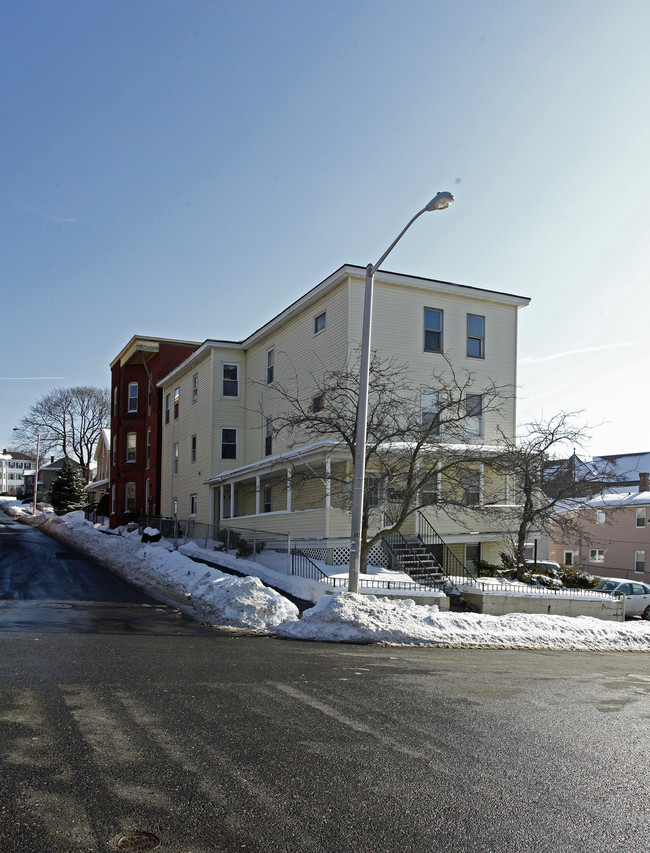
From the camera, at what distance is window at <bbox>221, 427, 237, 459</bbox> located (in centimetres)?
3319

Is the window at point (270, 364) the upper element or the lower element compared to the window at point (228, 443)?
upper

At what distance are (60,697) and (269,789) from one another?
10.7ft

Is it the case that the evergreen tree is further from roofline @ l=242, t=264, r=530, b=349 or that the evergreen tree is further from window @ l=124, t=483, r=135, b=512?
roofline @ l=242, t=264, r=530, b=349

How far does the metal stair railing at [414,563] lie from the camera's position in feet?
67.2

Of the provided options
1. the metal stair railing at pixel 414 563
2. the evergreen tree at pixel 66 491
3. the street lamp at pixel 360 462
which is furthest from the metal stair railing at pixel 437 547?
the evergreen tree at pixel 66 491

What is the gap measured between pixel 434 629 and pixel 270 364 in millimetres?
18941

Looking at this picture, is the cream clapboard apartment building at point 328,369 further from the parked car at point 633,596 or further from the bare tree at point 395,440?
the parked car at point 633,596

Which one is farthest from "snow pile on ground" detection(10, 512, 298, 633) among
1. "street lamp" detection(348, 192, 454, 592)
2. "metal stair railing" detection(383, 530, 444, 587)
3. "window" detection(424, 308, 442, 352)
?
"window" detection(424, 308, 442, 352)

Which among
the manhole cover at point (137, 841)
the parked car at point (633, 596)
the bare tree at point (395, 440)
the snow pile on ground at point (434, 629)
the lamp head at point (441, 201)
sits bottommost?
the parked car at point (633, 596)

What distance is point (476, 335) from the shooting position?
2658cm

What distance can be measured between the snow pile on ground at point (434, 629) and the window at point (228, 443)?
19.0 metres

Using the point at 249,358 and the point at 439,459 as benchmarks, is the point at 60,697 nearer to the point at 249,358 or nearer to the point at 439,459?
the point at 439,459

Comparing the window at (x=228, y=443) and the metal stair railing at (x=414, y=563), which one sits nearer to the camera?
the metal stair railing at (x=414, y=563)

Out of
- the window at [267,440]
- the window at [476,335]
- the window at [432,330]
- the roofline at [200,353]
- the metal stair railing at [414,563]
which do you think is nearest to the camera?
the metal stair railing at [414,563]
